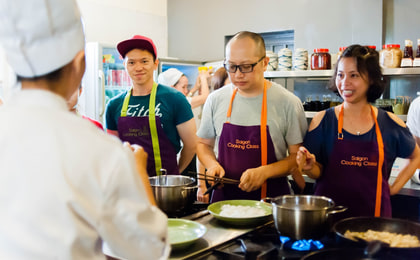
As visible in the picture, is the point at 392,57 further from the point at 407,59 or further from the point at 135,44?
the point at 135,44

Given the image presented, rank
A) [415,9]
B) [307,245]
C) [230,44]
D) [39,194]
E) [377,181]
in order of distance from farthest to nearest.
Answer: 1. [415,9]
2. [230,44]
3. [377,181]
4. [307,245]
5. [39,194]

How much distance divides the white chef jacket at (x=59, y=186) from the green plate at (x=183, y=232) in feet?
2.23

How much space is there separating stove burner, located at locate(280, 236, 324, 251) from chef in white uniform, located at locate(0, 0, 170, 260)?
2.62ft

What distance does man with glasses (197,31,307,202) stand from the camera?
242cm

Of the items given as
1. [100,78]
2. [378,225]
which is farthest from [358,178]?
[100,78]

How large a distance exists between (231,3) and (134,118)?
3887 mm

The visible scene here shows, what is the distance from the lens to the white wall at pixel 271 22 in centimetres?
501

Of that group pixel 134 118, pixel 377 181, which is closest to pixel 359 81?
pixel 377 181

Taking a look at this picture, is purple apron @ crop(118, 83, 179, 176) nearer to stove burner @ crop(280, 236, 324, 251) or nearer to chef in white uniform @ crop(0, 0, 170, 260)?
stove burner @ crop(280, 236, 324, 251)

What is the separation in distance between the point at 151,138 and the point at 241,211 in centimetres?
102

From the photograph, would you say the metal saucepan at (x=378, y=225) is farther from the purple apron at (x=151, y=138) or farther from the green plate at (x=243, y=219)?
the purple apron at (x=151, y=138)

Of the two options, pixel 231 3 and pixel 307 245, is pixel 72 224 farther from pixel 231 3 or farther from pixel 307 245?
pixel 231 3

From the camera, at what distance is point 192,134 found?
289cm

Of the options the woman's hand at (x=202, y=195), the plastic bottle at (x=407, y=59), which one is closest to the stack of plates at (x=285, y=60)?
the plastic bottle at (x=407, y=59)
